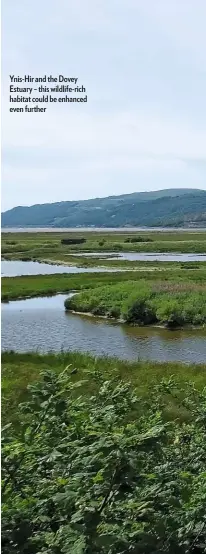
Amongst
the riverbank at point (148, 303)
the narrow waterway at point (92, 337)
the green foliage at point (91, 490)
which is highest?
the green foliage at point (91, 490)

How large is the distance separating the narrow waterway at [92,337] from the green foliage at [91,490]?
13982 millimetres

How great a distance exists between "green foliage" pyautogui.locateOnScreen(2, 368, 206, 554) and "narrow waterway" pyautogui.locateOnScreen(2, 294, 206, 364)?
14.0 meters

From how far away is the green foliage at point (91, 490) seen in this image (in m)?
2.29

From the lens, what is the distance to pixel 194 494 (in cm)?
271

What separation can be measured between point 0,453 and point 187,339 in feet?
65.4

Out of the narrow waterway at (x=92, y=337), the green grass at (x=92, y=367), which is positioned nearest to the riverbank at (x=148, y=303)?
the narrow waterway at (x=92, y=337)

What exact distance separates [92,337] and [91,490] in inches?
754

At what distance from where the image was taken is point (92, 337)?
21484mm

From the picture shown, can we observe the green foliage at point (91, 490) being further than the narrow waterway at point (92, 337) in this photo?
No

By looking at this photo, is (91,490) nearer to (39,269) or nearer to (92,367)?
(92,367)

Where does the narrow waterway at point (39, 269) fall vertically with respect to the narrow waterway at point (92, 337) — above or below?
above

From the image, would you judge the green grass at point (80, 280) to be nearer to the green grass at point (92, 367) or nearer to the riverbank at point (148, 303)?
the riverbank at point (148, 303)

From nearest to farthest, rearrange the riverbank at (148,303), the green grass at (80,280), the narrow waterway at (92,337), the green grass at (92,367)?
the green grass at (92,367), the narrow waterway at (92,337), the riverbank at (148,303), the green grass at (80,280)

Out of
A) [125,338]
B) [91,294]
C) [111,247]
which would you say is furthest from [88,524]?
[111,247]
